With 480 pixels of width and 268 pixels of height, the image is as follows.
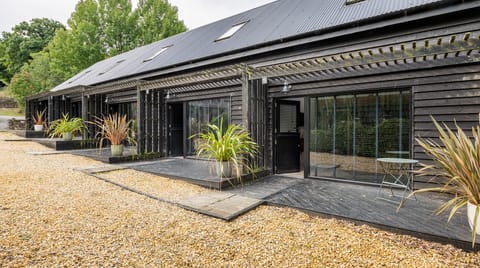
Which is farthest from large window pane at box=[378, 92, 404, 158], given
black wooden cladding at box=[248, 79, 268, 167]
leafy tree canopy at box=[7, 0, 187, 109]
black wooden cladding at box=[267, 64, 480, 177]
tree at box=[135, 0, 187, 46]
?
tree at box=[135, 0, 187, 46]

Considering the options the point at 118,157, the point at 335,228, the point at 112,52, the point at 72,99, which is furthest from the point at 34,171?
the point at 112,52

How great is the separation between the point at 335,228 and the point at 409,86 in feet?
9.94

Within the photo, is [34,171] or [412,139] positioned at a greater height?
[412,139]

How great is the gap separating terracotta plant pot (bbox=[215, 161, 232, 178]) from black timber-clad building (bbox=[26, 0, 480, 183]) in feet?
3.54

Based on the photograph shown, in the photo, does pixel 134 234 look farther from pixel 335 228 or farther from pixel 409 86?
pixel 409 86

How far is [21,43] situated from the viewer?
32.7 metres

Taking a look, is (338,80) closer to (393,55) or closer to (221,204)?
(393,55)

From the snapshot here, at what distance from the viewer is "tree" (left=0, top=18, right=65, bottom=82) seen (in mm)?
32469

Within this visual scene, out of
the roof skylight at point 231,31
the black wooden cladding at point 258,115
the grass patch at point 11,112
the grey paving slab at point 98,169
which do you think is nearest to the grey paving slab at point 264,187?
the black wooden cladding at point 258,115

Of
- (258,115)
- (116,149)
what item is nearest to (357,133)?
(258,115)

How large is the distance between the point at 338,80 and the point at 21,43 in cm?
4360

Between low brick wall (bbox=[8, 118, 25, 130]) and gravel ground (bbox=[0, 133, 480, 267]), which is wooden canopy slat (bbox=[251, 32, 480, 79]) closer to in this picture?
gravel ground (bbox=[0, 133, 480, 267])

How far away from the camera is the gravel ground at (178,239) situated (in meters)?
2.21

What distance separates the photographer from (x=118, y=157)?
712cm
